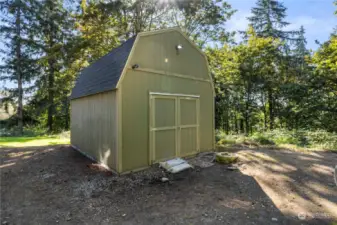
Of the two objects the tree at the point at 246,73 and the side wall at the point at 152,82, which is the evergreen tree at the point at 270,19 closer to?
the tree at the point at 246,73

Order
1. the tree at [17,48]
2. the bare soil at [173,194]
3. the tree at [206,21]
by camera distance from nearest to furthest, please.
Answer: the bare soil at [173,194] → the tree at [206,21] → the tree at [17,48]

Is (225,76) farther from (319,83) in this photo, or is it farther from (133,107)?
(133,107)

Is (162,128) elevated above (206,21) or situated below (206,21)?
below

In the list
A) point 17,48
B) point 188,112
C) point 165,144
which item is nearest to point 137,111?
point 165,144

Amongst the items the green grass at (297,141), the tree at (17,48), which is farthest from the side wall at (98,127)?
the tree at (17,48)

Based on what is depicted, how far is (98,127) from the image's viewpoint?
18.7 feet

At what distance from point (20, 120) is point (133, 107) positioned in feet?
43.6

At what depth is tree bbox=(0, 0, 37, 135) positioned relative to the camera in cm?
1355

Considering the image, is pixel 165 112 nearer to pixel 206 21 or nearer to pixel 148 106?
pixel 148 106

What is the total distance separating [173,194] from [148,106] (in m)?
2.38

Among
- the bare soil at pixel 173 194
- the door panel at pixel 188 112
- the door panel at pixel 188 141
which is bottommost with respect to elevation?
the bare soil at pixel 173 194

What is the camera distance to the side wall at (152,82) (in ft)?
15.9

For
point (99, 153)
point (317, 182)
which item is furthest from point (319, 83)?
point (99, 153)

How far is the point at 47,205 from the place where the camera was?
11.5ft
